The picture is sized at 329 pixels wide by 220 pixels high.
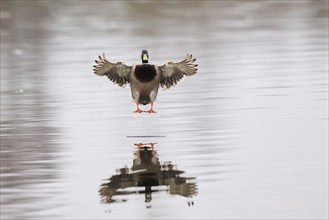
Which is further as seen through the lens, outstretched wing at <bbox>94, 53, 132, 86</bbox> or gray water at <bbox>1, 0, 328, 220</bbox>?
outstretched wing at <bbox>94, 53, 132, 86</bbox>

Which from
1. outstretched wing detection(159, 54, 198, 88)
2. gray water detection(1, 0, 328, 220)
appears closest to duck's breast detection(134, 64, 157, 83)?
outstretched wing detection(159, 54, 198, 88)

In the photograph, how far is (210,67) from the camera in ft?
62.8

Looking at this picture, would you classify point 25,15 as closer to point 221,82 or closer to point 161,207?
point 221,82

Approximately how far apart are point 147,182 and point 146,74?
2.61 m

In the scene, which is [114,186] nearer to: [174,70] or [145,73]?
[145,73]

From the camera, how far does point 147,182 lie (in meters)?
10.4

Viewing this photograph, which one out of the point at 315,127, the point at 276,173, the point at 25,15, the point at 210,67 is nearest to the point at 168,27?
the point at 25,15

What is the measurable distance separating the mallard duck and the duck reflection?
150 centimetres

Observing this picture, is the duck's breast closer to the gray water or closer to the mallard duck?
the mallard duck

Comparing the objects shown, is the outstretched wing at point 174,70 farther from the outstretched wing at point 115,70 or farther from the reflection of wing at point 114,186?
the reflection of wing at point 114,186

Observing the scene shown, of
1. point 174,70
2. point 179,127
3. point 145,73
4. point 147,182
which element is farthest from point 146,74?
point 147,182

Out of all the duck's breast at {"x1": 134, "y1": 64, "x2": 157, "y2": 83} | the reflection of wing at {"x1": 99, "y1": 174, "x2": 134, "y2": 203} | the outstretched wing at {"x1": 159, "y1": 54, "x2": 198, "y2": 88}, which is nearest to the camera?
the reflection of wing at {"x1": 99, "y1": 174, "x2": 134, "y2": 203}

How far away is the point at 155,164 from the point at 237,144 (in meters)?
1.12

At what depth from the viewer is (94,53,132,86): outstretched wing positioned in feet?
43.4
